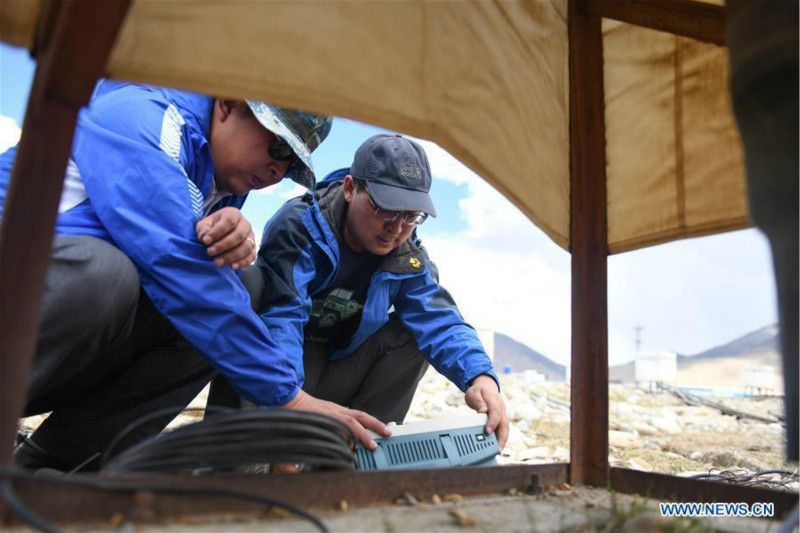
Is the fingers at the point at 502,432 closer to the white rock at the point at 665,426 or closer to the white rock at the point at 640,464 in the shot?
the white rock at the point at 640,464

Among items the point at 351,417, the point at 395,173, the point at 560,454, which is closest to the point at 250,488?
the point at 351,417

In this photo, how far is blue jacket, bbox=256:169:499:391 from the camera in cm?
224

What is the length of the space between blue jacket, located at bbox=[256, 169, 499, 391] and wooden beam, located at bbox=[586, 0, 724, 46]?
1225 mm

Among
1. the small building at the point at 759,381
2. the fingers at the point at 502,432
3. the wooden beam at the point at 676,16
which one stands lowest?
the small building at the point at 759,381

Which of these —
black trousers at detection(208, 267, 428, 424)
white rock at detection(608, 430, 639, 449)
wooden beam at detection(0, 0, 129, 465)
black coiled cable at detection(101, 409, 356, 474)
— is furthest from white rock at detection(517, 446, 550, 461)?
wooden beam at detection(0, 0, 129, 465)

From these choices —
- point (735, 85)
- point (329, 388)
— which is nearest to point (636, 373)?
point (329, 388)

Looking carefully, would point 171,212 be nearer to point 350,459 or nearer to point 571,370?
point 350,459

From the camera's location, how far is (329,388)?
2639 mm

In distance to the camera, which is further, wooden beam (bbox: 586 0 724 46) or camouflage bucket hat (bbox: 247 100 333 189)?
camouflage bucket hat (bbox: 247 100 333 189)

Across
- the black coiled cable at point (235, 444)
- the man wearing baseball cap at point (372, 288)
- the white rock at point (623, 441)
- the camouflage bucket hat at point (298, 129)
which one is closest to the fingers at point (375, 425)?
the black coiled cable at point (235, 444)

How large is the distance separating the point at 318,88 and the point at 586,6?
1.16 meters

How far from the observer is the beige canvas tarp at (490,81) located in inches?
46.8

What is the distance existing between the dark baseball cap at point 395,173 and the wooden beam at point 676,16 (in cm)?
93

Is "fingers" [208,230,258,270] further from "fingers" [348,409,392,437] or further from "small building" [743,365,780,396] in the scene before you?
"small building" [743,365,780,396]
